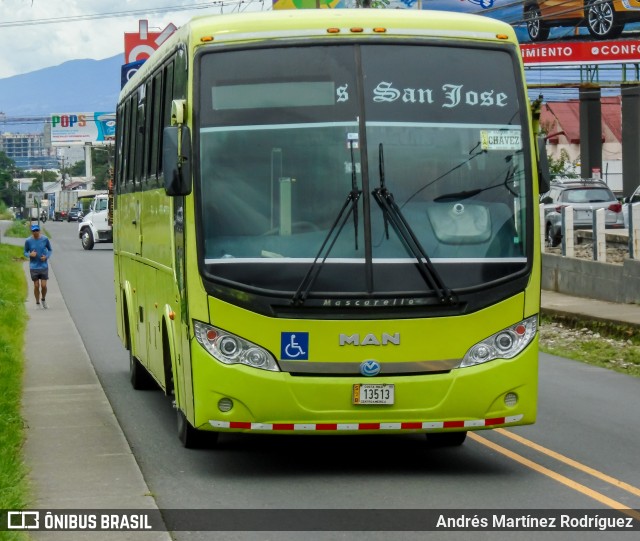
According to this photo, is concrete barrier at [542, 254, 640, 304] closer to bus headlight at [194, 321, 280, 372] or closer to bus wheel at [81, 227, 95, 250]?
bus headlight at [194, 321, 280, 372]

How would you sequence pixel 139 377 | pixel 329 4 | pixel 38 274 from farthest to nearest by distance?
pixel 329 4, pixel 38 274, pixel 139 377

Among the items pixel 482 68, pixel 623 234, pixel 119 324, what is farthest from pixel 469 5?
pixel 482 68

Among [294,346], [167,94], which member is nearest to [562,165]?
[167,94]

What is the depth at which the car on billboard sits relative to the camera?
55.5 metres

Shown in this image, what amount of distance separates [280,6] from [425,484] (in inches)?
2345

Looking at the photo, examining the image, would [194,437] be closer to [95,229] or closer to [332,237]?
[332,237]

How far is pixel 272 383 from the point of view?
30.4ft

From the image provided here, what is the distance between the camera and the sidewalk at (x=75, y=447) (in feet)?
28.9

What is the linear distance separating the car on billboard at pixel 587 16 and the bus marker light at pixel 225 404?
47.9 metres

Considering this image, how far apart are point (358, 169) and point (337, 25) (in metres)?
1.05

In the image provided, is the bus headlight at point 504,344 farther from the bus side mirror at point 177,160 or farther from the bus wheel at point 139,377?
the bus wheel at point 139,377

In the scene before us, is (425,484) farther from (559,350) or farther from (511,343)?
(559,350)

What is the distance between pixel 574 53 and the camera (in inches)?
2239

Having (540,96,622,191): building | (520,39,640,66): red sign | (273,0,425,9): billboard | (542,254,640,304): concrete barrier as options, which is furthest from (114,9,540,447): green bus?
(540,96,622,191): building
